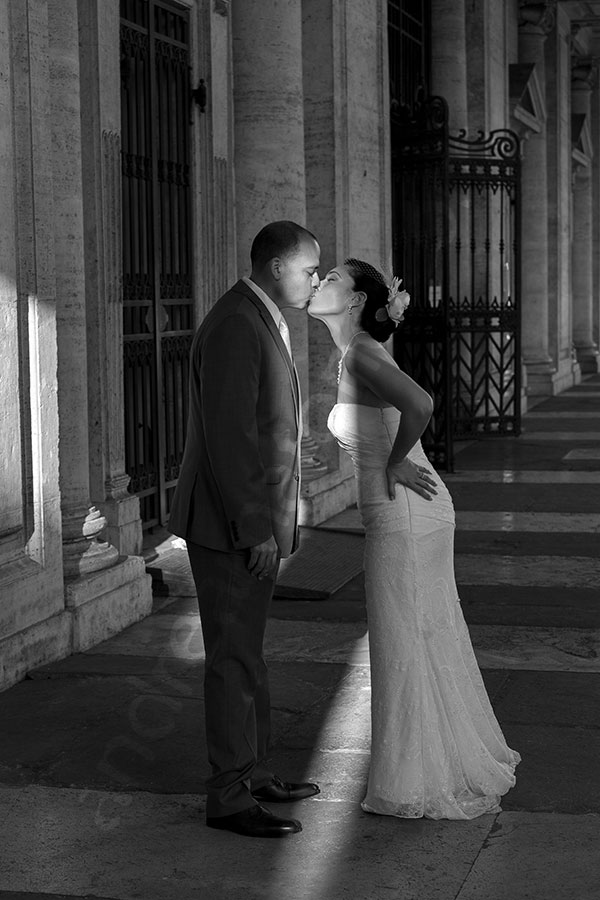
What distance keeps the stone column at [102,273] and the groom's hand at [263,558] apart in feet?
11.1

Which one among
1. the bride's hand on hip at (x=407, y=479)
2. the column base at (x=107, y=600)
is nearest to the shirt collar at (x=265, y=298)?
the bride's hand on hip at (x=407, y=479)

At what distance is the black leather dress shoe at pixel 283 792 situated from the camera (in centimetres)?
454

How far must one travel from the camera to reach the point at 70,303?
6.74 meters

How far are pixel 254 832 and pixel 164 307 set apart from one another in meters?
5.30

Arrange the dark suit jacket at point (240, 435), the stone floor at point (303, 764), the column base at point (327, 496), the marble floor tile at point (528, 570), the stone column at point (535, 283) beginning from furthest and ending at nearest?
the stone column at point (535, 283), the column base at point (327, 496), the marble floor tile at point (528, 570), the dark suit jacket at point (240, 435), the stone floor at point (303, 764)

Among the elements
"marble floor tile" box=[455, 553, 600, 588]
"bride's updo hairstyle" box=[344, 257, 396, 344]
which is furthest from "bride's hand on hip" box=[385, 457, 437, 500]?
"marble floor tile" box=[455, 553, 600, 588]

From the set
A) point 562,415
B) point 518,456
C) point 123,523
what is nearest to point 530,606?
point 123,523

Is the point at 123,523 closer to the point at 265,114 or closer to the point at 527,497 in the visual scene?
the point at 265,114

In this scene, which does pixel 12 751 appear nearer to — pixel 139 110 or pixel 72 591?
pixel 72 591

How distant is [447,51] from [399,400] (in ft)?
40.4

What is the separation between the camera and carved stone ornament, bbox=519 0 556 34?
20.2m

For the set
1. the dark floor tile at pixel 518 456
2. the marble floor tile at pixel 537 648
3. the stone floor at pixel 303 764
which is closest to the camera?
the stone floor at pixel 303 764

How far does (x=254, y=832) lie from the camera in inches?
167

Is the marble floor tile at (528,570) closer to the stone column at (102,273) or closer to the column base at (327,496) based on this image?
the column base at (327,496)
